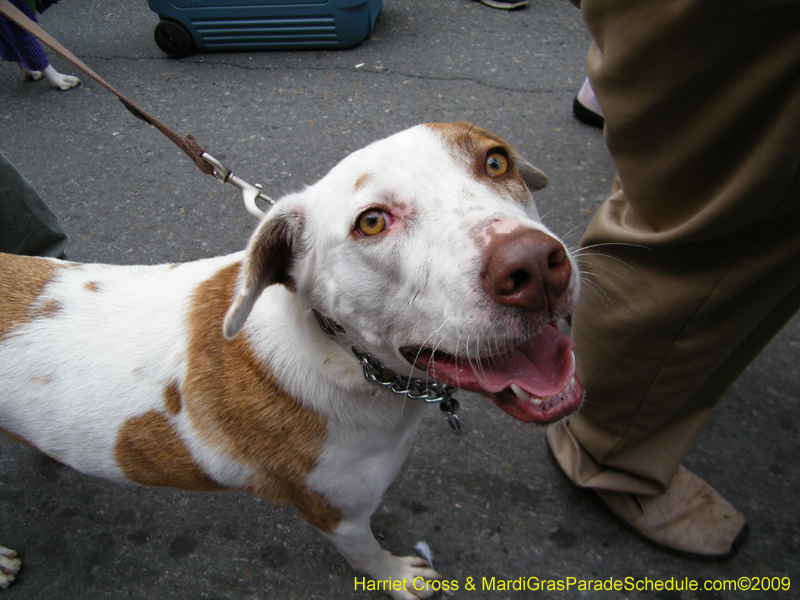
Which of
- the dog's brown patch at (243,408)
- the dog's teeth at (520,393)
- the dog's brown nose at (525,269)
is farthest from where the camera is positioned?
the dog's brown patch at (243,408)

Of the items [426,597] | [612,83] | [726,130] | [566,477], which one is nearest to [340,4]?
[612,83]

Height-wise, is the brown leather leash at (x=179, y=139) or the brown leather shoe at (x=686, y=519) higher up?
the brown leather leash at (x=179, y=139)

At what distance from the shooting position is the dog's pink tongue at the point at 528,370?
126 cm

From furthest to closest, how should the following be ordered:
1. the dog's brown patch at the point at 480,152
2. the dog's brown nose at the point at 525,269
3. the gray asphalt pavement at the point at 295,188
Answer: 1. the gray asphalt pavement at the point at 295,188
2. the dog's brown patch at the point at 480,152
3. the dog's brown nose at the point at 525,269

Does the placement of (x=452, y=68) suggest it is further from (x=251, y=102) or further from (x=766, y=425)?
(x=766, y=425)

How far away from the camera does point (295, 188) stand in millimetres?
3533

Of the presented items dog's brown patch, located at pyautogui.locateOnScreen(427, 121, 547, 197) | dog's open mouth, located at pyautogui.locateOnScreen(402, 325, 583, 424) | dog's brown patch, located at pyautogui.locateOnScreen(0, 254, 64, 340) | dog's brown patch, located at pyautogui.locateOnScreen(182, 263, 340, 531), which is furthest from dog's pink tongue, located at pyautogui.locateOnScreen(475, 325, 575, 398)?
dog's brown patch, located at pyautogui.locateOnScreen(0, 254, 64, 340)

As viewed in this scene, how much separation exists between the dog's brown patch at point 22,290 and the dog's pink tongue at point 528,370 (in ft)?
4.58

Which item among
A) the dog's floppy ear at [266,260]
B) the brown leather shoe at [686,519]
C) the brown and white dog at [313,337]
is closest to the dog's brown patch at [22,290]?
the brown and white dog at [313,337]

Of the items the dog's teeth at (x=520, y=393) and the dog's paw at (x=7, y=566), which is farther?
the dog's paw at (x=7, y=566)

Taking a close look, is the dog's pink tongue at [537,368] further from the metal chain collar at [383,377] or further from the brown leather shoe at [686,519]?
the brown leather shoe at [686,519]

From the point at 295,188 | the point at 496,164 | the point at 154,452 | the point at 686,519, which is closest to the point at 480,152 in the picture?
the point at 496,164

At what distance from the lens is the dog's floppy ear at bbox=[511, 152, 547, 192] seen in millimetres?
1698

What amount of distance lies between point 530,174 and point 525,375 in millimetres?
843
